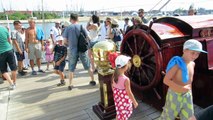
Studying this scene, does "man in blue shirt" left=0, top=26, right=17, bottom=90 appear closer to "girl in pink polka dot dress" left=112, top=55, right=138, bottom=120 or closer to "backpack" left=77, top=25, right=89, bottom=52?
"backpack" left=77, top=25, right=89, bottom=52

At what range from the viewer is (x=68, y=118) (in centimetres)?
342

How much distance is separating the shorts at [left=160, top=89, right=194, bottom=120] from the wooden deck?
0.75 m

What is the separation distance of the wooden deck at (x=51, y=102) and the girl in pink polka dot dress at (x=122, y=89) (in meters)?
0.60

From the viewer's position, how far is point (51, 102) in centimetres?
408

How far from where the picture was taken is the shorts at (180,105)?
7.90 ft

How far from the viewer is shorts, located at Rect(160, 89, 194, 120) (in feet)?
7.90

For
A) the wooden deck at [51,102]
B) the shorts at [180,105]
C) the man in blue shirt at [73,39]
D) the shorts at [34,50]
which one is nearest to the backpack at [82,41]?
the man in blue shirt at [73,39]

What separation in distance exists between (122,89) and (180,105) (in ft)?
2.29

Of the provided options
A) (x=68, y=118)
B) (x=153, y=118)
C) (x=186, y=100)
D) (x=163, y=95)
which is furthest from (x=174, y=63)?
(x=68, y=118)

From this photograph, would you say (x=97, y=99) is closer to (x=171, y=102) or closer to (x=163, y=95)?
(x=163, y=95)

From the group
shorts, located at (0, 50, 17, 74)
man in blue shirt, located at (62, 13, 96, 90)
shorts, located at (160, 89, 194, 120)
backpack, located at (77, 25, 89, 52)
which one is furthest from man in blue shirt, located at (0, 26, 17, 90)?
shorts, located at (160, 89, 194, 120)

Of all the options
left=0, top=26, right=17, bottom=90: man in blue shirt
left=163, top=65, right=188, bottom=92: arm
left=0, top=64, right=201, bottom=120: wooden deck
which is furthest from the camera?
left=0, top=26, right=17, bottom=90: man in blue shirt

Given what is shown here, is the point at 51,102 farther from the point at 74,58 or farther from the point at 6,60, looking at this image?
the point at 6,60

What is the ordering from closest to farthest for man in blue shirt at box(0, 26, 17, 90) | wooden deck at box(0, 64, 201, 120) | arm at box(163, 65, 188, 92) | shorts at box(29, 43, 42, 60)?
arm at box(163, 65, 188, 92) → wooden deck at box(0, 64, 201, 120) → man in blue shirt at box(0, 26, 17, 90) → shorts at box(29, 43, 42, 60)
